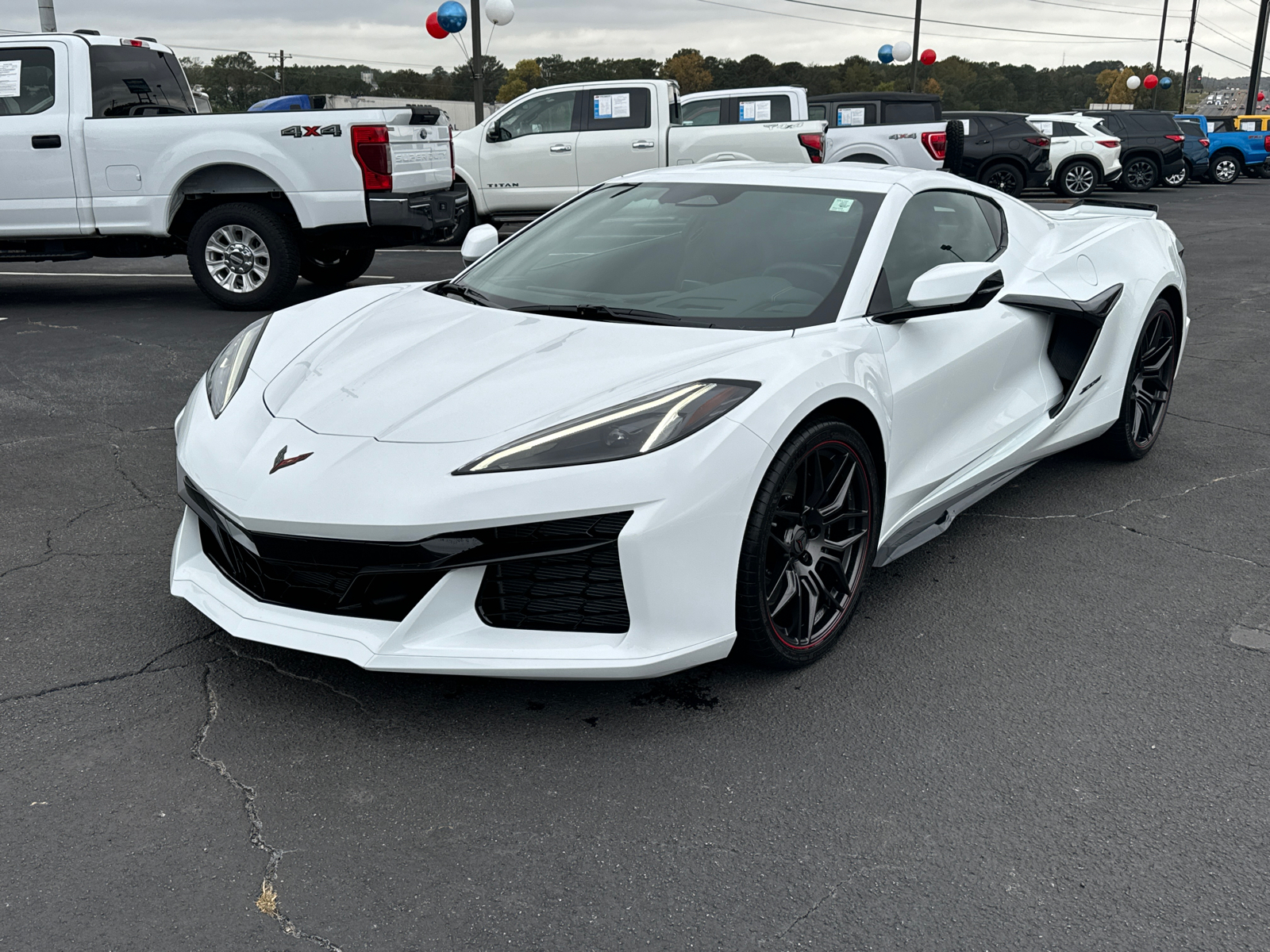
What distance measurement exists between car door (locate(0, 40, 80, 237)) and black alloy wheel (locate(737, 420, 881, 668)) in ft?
25.1

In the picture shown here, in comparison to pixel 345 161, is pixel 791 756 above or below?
below

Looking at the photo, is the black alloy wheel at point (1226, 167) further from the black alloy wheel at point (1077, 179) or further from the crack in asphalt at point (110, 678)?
the crack in asphalt at point (110, 678)

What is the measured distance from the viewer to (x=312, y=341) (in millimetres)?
3660

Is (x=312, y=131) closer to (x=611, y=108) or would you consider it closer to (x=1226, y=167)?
(x=611, y=108)

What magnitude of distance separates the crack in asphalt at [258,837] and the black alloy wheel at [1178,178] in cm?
2645

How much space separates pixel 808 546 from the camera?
3.13 metres

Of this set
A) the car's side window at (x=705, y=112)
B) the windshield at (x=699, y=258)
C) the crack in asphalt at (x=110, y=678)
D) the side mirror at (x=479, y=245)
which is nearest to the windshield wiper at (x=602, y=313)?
the windshield at (x=699, y=258)

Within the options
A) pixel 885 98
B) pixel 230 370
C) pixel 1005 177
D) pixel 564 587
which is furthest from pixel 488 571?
pixel 1005 177

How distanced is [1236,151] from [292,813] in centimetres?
3197

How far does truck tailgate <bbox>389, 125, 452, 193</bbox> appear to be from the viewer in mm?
8586

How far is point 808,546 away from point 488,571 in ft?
3.17

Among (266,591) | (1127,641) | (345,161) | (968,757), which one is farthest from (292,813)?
(345,161)

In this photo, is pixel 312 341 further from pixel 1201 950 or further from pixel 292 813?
pixel 1201 950

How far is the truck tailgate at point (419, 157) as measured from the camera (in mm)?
8586
